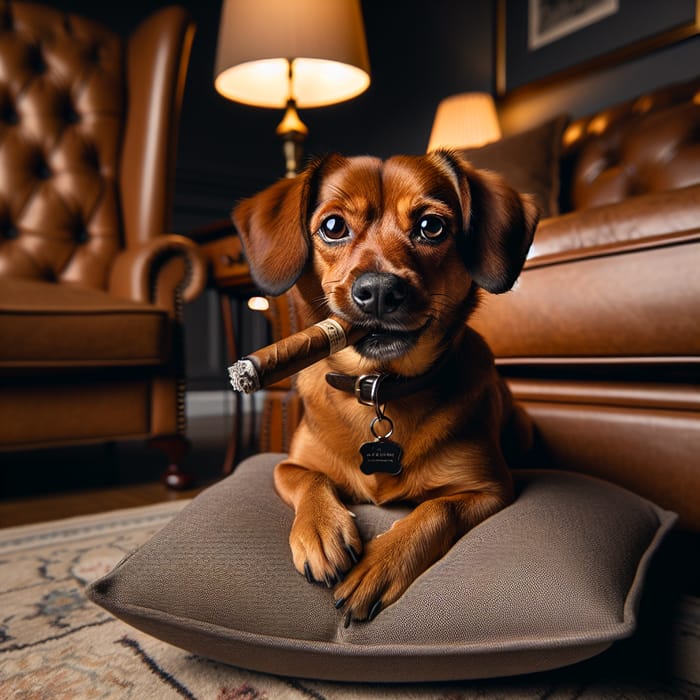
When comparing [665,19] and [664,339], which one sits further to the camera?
[665,19]

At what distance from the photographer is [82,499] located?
1729mm

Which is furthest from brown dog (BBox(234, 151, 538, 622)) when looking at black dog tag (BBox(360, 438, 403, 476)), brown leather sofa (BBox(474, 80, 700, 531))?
brown leather sofa (BBox(474, 80, 700, 531))

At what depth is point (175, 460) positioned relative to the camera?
1872mm

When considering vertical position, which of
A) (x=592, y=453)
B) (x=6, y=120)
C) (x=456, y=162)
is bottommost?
(x=592, y=453)

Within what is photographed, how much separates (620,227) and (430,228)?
510mm

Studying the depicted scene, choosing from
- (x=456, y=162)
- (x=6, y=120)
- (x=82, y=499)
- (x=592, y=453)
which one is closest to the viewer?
(x=456, y=162)

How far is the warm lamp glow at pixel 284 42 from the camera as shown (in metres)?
1.98

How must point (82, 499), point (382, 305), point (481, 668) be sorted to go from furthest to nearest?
point (82, 499) < point (382, 305) < point (481, 668)

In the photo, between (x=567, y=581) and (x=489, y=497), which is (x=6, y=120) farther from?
(x=567, y=581)

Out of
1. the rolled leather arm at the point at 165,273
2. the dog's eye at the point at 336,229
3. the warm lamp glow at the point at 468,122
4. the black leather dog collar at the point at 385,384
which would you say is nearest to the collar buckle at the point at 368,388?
the black leather dog collar at the point at 385,384

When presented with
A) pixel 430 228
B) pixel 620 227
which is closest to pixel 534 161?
pixel 620 227

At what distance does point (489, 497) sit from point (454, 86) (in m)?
3.35

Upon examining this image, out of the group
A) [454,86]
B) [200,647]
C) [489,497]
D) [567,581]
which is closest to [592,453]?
[489,497]

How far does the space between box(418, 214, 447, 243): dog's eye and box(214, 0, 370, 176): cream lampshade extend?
1331 millimetres
